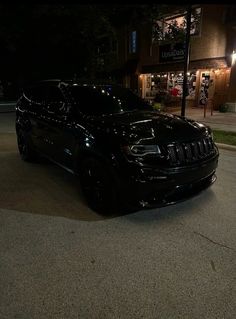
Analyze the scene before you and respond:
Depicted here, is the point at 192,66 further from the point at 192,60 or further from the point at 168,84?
the point at 168,84

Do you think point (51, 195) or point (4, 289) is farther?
point (51, 195)

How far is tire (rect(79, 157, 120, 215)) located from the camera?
3.62 meters

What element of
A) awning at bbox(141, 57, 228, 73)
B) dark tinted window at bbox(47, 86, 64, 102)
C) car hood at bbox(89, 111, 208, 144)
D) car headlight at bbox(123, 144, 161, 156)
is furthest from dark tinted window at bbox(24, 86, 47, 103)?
awning at bbox(141, 57, 228, 73)

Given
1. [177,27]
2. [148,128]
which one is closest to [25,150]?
[148,128]

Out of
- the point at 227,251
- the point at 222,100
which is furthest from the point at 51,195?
the point at 222,100

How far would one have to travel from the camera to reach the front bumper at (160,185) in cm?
335

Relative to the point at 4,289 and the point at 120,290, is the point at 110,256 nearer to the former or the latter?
the point at 120,290

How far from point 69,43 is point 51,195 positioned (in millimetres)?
16354

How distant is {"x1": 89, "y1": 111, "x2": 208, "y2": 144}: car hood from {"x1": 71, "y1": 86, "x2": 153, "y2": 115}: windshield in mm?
244

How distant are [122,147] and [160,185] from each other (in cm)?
63

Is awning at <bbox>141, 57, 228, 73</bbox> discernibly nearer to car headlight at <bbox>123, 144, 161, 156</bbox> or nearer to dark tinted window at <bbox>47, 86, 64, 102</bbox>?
dark tinted window at <bbox>47, 86, 64, 102</bbox>

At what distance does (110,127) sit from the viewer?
12.3ft

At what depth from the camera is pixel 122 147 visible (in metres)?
3.44

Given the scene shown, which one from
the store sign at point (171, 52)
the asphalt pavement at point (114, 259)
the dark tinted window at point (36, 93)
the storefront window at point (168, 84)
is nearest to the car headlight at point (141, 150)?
the asphalt pavement at point (114, 259)
